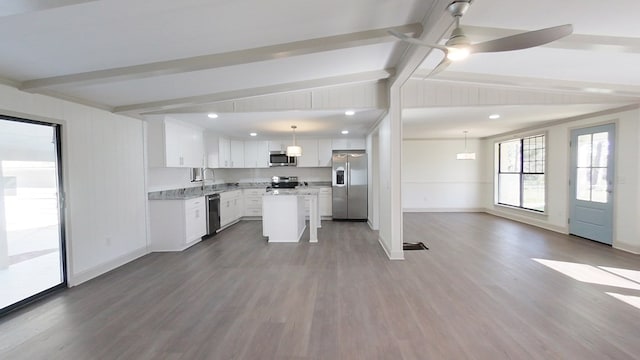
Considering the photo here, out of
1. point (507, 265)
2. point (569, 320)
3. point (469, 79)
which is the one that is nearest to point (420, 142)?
point (469, 79)

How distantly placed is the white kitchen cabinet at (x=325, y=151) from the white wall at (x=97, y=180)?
4357 millimetres

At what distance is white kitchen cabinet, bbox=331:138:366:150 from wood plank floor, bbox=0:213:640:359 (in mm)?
3816

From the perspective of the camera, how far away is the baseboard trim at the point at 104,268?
11.7 feet

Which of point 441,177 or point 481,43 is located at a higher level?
point 481,43

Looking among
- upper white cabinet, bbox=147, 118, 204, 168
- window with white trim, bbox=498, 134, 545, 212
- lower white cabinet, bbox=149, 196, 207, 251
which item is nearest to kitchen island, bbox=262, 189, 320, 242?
lower white cabinet, bbox=149, 196, 207, 251

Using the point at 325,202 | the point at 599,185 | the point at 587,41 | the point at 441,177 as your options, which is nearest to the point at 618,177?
the point at 599,185

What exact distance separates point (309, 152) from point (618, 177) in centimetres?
626

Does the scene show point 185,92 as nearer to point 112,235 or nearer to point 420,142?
point 112,235

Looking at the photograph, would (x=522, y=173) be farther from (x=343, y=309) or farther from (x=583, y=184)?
(x=343, y=309)

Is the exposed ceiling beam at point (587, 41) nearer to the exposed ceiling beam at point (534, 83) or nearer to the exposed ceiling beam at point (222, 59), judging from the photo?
the exposed ceiling beam at point (222, 59)

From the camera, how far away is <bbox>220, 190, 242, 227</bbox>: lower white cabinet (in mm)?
6584

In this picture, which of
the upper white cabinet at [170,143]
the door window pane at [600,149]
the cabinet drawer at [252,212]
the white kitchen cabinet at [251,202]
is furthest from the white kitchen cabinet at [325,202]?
the door window pane at [600,149]

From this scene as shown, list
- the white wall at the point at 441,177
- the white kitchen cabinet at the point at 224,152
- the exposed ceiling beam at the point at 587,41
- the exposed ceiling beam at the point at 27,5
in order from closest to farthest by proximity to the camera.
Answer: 1. the exposed ceiling beam at the point at 27,5
2. the exposed ceiling beam at the point at 587,41
3. the white kitchen cabinet at the point at 224,152
4. the white wall at the point at 441,177

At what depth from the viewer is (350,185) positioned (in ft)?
24.6
